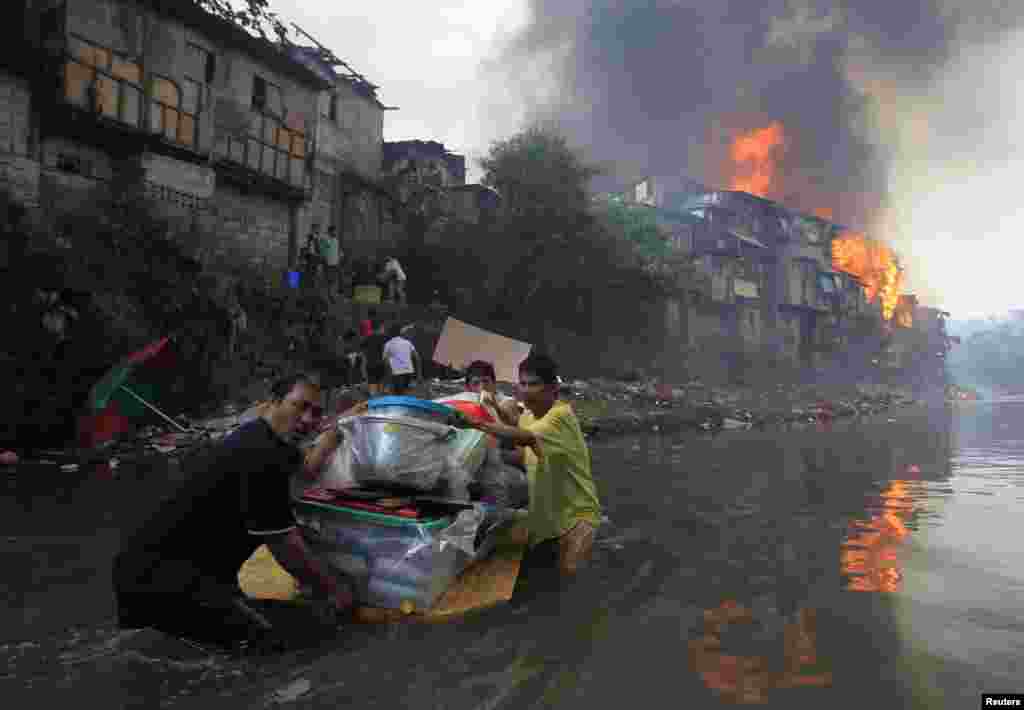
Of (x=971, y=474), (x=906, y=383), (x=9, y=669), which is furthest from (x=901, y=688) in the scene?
(x=906, y=383)

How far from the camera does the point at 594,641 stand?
401 centimetres

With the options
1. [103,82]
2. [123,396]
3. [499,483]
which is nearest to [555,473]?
[499,483]

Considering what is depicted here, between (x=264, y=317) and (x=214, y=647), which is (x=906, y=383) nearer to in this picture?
(x=264, y=317)

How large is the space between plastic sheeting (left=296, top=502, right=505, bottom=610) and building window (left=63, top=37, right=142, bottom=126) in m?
15.5

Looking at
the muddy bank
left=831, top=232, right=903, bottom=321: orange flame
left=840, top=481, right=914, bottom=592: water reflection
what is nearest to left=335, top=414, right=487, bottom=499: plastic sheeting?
left=840, top=481, right=914, bottom=592: water reflection

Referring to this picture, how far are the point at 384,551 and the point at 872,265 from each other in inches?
2447

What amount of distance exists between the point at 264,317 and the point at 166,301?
3.24m

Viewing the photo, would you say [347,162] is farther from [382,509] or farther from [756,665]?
[756,665]

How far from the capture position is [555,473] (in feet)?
15.9

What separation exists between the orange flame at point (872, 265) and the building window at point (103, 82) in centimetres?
4933

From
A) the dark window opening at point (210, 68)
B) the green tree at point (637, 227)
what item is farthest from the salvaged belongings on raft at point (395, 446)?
the green tree at point (637, 227)

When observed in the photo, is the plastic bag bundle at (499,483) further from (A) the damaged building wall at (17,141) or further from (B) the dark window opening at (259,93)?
(B) the dark window opening at (259,93)

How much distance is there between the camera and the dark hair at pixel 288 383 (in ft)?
10.8

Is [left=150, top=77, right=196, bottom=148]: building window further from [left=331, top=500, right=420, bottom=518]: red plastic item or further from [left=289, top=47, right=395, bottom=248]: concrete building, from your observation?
[left=331, top=500, right=420, bottom=518]: red plastic item
